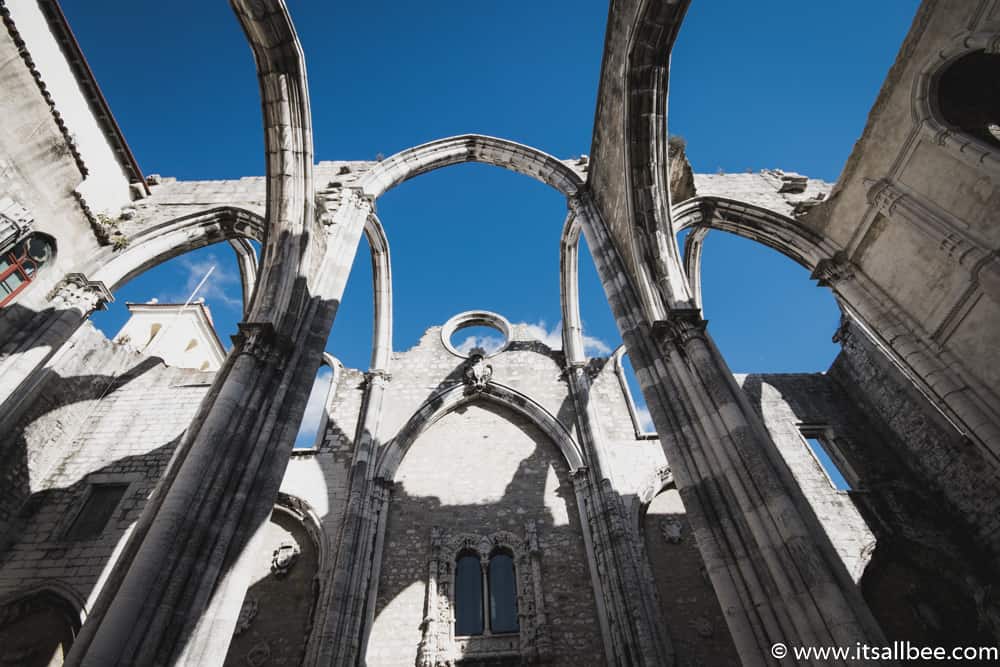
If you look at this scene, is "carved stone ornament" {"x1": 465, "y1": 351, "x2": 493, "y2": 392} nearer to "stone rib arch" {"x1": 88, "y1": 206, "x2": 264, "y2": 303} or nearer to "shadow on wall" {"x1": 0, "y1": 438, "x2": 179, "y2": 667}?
"stone rib arch" {"x1": 88, "y1": 206, "x2": 264, "y2": 303}

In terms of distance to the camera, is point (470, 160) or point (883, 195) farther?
point (470, 160)

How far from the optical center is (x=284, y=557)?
8.33 m

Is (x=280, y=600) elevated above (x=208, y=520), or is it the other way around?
(x=280, y=600)

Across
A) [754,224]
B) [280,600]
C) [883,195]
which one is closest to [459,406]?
[280,600]

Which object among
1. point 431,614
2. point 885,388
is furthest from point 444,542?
point 885,388

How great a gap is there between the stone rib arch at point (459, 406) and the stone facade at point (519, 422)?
8cm

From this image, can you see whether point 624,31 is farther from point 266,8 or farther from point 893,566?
point 893,566

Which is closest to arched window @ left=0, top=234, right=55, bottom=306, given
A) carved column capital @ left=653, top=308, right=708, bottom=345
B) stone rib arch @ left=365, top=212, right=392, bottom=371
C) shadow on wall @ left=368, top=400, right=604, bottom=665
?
stone rib arch @ left=365, top=212, right=392, bottom=371

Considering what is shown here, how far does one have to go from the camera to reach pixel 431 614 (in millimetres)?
7688

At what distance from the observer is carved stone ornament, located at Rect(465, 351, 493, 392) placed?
10.7m

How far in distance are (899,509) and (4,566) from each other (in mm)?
16636

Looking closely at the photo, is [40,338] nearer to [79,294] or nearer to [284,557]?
[79,294]

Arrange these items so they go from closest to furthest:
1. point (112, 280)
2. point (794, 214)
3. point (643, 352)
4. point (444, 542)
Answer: point (643, 352) → point (112, 280) → point (794, 214) → point (444, 542)

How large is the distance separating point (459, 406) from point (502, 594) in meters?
4.13
